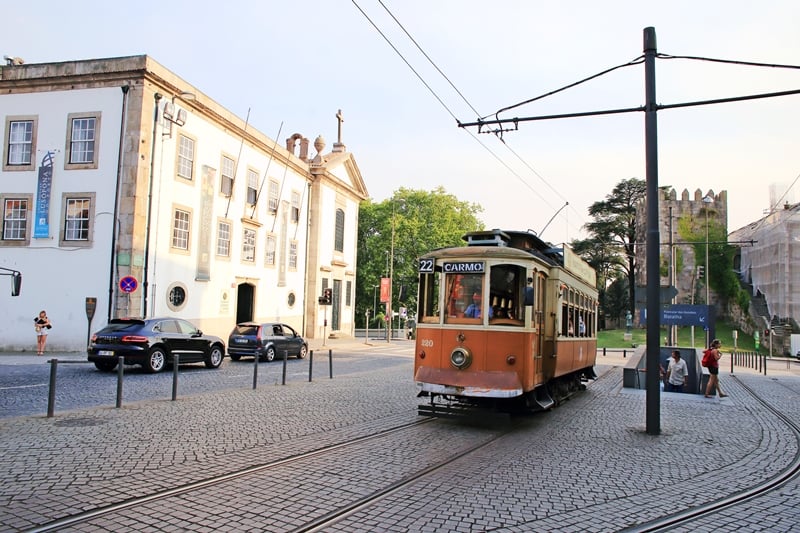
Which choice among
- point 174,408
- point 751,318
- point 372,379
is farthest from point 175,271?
point 751,318

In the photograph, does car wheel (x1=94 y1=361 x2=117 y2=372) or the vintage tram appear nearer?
the vintage tram

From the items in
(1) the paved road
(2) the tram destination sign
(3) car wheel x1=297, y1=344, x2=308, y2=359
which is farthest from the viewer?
(3) car wheel x1=297, y1=344, x2=308, y2=359

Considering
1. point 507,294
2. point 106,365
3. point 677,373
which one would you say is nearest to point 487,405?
point 507,294

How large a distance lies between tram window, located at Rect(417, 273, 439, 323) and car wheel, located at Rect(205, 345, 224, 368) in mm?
11522

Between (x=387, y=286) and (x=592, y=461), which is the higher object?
(x=387, y=286)

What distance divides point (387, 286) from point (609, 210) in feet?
118

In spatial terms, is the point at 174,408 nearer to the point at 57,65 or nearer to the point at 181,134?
the point at 181,134

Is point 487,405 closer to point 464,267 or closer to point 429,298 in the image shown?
point 429,298

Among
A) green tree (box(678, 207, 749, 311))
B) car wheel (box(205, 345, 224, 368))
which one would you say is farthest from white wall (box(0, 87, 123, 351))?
green tree (box(678, 207, 749, 311))

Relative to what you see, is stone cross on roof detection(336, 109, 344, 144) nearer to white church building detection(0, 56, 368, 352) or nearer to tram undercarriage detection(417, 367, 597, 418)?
white church building detection(0, 56, 368, 352)

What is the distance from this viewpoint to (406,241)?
60938 mm

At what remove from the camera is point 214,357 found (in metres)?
20.5

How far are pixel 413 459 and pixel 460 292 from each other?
3481 mm

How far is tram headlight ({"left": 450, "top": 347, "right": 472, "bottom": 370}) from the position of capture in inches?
→ 399
